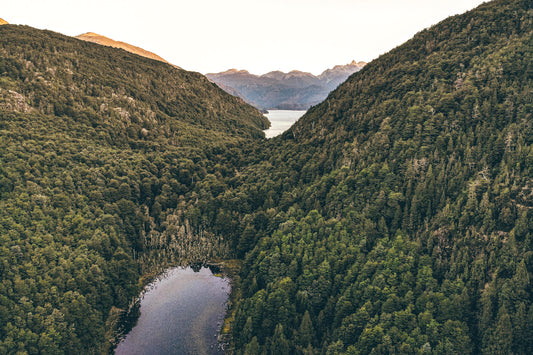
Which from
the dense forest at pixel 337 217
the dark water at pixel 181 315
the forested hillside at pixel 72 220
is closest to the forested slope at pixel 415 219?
the dense forest at pixel 337 217

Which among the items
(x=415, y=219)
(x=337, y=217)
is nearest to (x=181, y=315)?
(x=337, y=217)

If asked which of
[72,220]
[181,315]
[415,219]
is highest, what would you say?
[72,220]

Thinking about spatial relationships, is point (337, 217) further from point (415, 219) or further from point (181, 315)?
point (181, 315)

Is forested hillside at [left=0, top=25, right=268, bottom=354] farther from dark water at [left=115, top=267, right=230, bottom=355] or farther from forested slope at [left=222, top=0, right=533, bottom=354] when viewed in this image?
forested slope at [left=222, top=0, right=533, bottom=354]

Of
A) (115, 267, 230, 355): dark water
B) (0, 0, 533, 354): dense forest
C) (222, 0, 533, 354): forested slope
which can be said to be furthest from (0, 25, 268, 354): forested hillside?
(222, 0, 533, 354): forested slope

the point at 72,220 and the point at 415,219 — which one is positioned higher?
the point at 72,220
